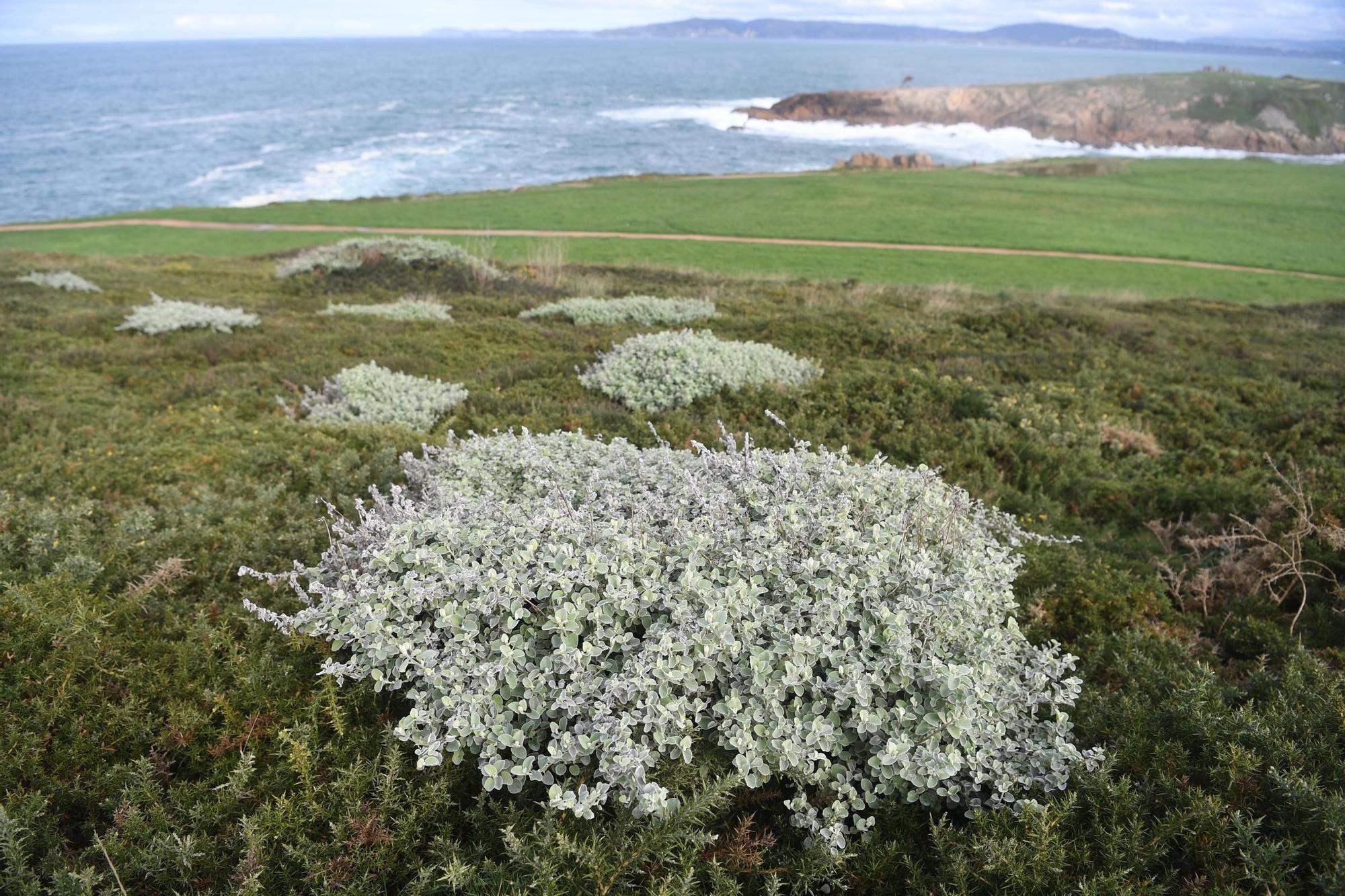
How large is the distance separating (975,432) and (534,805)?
795cm

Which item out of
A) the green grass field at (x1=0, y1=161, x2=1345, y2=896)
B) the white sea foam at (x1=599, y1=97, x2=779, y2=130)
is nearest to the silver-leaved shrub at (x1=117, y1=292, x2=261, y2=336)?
the green grass field at (x1=0, y1=161, x2=1345, y2=896)

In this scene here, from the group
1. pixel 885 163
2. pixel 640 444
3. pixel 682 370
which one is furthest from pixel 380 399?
pixel 885 163

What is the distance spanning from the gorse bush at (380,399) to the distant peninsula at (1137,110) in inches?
4730

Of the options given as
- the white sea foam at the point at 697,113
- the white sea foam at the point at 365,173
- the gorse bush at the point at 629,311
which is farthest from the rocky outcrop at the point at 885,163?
the gorse bush at the point at 629,311

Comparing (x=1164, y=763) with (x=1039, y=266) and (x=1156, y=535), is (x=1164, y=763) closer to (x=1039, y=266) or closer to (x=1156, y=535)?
(x=1156, y=535)

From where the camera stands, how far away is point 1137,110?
105 m

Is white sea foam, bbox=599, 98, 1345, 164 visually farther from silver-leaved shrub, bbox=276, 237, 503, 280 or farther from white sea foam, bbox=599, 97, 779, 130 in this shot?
silver-leaved shrub, bbox=276, 237, 503, 280

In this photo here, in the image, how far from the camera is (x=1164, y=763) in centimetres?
381

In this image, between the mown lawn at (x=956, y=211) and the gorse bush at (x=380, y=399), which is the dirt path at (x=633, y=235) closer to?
the mown lawn at (x=956, y=211)

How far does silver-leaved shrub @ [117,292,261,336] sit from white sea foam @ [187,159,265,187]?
6594cm

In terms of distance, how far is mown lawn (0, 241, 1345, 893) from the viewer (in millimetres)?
3250

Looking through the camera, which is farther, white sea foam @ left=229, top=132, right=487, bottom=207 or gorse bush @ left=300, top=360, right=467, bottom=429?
white sea foam @ left=229, top=132, right=487, bottom=207

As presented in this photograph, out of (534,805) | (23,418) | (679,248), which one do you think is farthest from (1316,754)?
(679,248)

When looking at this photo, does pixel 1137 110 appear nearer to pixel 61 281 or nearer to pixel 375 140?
pixel 375 140
